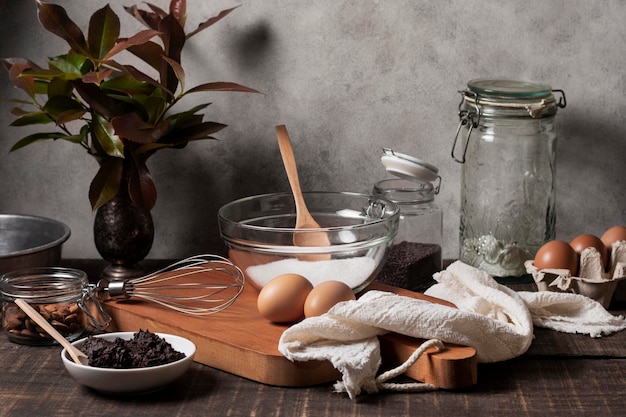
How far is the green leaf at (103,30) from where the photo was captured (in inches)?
52.9

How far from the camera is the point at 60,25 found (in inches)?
52.3

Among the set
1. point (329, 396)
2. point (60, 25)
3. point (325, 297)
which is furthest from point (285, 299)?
point (60, 25)

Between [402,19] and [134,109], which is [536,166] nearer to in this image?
[402,19]

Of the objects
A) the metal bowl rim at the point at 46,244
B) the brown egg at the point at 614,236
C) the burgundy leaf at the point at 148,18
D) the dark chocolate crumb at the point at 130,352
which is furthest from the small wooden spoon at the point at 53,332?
the brown egg at the point at 614,236

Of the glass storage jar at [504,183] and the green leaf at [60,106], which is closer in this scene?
the green leaf at [60,106]

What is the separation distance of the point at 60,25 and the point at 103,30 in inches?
2.4

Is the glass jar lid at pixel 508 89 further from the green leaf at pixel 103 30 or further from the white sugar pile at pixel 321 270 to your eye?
the green leaf at pixel 103 30

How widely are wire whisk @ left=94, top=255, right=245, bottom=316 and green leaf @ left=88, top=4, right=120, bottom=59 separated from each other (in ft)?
1.13

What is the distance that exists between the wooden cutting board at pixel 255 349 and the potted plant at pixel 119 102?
0.17 meters

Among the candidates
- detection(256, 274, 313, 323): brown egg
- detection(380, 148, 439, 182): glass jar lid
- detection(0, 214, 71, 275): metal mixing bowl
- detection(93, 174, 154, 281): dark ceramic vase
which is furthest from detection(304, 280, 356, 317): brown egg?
detection(0, 214, 71, 275): metal mixing bowl

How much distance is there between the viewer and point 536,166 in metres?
1.52

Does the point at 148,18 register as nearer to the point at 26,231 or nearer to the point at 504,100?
the point at 26,231

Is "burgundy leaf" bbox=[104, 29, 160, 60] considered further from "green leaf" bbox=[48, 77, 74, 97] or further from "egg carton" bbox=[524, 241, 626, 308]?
"egg carton" bbox=[524, 241, 626, 308]

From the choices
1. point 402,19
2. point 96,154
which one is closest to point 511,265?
point 402,19
